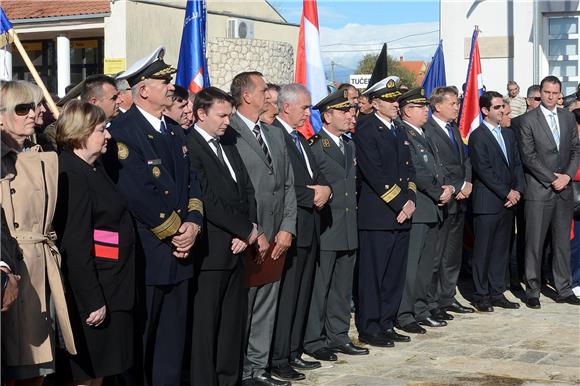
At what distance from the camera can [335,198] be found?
7855 millimetres

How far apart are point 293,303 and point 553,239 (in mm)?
4177

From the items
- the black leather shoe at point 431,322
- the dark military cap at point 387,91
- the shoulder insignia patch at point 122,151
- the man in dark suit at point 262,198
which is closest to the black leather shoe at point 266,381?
the man in dark suit at point 262,198

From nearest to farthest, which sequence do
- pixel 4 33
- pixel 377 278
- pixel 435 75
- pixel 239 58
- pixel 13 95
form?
pixel 13 95 → pixel 4 33 → pixel 377 278 → pixel 435 75 → pixel 239 58

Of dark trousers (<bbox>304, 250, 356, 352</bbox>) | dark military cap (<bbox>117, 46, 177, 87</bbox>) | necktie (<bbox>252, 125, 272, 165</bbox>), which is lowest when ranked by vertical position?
dark trousers (<bbox>304, 250, 356, 352</bbox>)

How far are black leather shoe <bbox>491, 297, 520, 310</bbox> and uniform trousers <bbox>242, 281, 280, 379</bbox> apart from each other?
12.8 ft

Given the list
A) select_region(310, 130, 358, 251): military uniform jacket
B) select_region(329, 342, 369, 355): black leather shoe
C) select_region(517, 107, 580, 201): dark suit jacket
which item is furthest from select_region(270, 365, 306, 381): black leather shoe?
select_region(517, 107, 580, 201): dark suit jacket

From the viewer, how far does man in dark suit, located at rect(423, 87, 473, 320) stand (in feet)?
30.6

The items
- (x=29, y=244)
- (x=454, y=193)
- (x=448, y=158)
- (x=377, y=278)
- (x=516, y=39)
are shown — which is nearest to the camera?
(x=29, y=244)

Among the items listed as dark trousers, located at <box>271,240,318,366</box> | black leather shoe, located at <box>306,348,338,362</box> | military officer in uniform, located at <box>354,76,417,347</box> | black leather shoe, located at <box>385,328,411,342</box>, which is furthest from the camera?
black leather shoe, located at <box>385,328,411,342</box>

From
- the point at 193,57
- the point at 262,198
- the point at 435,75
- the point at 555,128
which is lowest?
the point at 262,198

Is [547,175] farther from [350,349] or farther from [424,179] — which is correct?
[350,349]

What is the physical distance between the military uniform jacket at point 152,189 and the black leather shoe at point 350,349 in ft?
7.70

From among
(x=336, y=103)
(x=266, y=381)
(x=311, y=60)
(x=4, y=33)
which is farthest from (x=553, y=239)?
(x=4, y=33)

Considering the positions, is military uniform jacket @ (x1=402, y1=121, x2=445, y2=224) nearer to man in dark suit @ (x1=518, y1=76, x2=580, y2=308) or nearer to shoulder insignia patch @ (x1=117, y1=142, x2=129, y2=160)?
man in dark suit @ (x1=518, y1=76, x2=580, y2=308)
